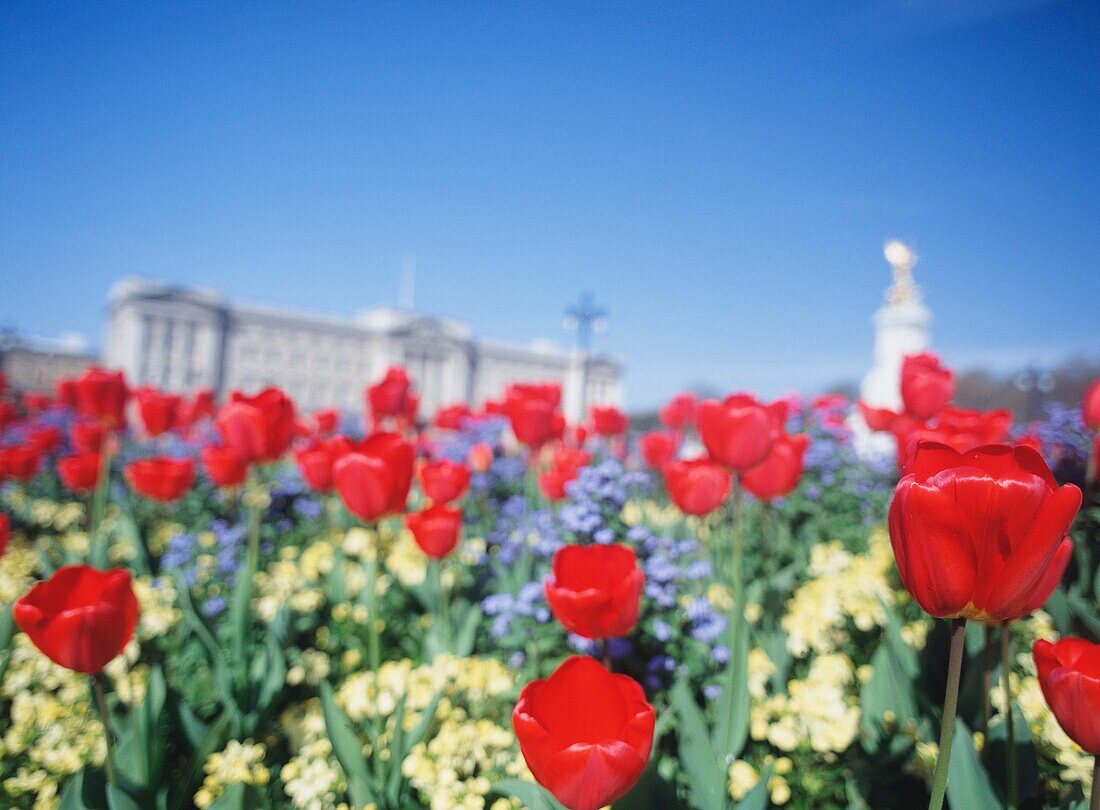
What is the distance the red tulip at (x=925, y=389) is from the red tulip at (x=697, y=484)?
835 millimetres

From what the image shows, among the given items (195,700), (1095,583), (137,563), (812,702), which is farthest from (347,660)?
(1095,583)

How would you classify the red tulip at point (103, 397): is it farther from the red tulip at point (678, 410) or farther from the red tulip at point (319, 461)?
the red tulip at point (678, 410)

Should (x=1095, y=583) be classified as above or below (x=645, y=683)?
above

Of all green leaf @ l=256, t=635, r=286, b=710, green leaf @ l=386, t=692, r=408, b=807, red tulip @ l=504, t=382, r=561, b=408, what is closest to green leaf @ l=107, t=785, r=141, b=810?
green leaf @ l=386, t=692, r=408, b=807

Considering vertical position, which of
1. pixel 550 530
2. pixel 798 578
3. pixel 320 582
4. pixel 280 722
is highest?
pixel 550 530

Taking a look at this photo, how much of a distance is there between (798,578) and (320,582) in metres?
2.30

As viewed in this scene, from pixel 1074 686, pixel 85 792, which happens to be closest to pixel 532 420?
pixel 85 792

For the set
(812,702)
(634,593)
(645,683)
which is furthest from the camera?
(645,683)

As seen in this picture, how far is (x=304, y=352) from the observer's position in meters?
49.8

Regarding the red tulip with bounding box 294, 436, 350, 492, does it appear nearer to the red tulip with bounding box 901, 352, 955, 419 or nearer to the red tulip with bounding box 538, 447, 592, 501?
the red tulip with bounding box 538, 447, 592, 501

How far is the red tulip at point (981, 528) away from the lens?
647 millimetres

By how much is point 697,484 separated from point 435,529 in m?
0.77

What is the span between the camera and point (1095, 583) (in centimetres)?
198

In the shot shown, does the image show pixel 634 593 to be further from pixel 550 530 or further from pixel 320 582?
pixel 320 582
